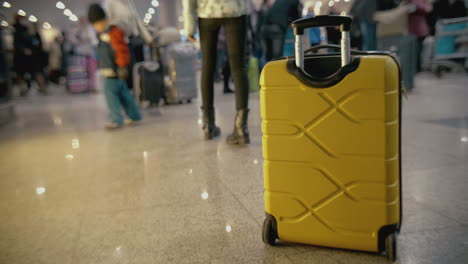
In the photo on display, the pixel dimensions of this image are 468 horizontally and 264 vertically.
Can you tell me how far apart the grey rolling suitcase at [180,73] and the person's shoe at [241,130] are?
299 centimetres

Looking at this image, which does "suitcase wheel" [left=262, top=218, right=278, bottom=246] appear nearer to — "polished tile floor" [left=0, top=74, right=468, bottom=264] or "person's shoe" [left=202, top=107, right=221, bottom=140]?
"polished tile floor" [left=0, top=74, right=468, bottom=264]

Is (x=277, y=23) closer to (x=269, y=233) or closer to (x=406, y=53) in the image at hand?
(x=406, y=53)

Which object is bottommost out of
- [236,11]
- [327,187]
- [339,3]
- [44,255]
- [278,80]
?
[44,255]

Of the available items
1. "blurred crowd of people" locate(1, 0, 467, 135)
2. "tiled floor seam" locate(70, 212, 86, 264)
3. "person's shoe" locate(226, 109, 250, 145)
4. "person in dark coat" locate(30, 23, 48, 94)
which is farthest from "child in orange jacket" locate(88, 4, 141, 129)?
"person in dark coat" locate(30, 23, 48, 94)

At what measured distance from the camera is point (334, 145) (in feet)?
3.85

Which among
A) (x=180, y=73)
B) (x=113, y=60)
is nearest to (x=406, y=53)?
(x=180, y=73)

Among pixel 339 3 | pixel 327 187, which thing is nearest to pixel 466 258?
pixel 327 187

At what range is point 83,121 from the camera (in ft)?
15.5

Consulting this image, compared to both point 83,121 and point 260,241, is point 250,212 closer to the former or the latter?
point 260,241

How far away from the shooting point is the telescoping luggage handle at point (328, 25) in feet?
3.70

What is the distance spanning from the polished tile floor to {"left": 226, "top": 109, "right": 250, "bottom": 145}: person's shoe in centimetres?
7

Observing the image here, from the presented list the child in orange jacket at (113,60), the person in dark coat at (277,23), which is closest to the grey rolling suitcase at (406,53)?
the person in dark coat at (277,23)

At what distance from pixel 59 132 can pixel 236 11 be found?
7.56 ft

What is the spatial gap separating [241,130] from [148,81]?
2844mm
